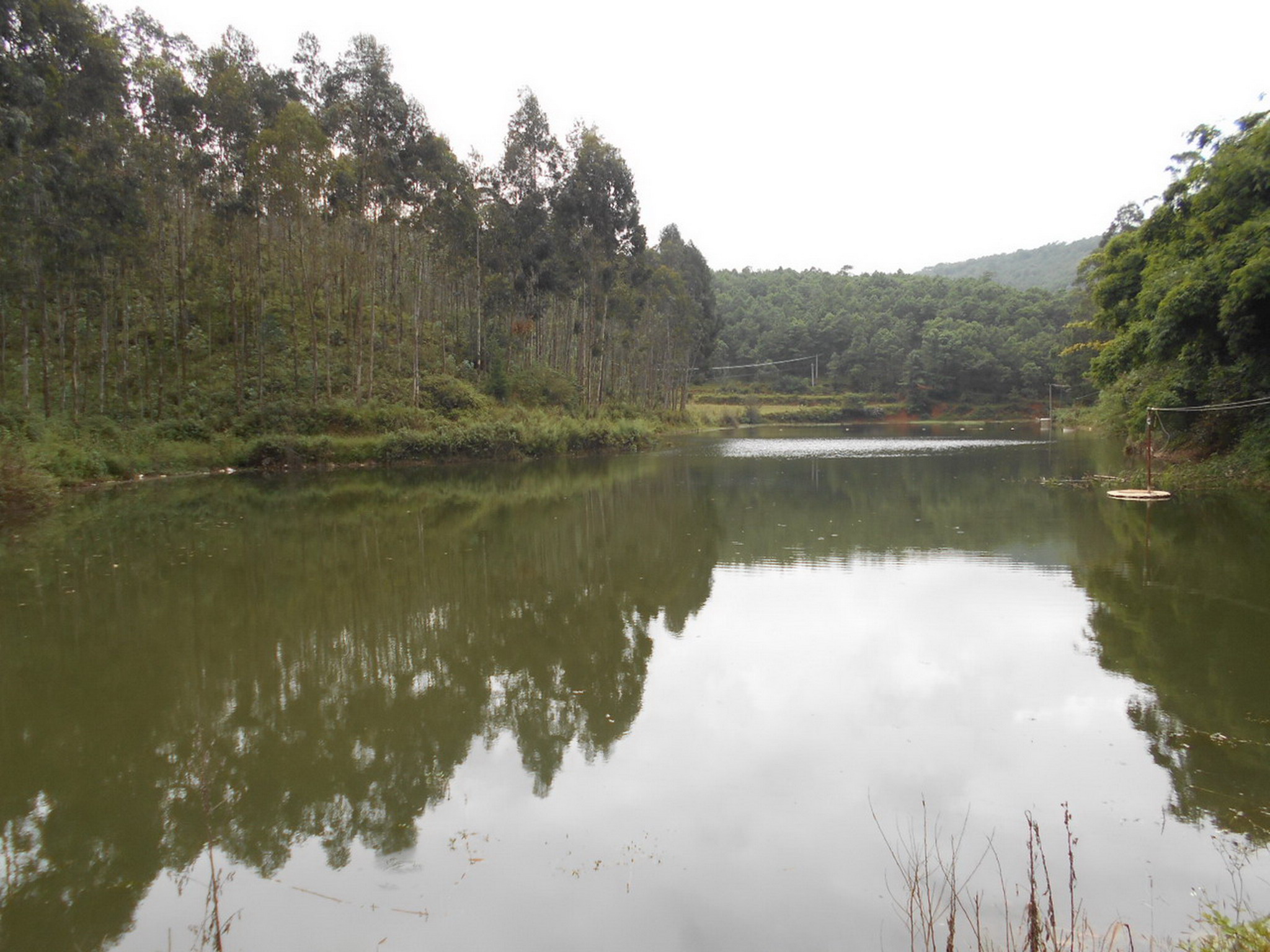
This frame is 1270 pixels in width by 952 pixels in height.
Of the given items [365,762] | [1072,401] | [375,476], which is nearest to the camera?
[365,762]

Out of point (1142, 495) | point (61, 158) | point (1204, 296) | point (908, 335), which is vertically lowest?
point (1142, 495)

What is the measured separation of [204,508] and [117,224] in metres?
9.50

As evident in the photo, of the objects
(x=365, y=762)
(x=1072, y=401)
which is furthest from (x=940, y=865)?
(x=1072, y=401)

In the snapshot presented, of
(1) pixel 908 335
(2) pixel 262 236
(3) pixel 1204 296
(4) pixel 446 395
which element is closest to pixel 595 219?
(4) pixel 446 395

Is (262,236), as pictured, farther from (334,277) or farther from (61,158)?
(61,158)

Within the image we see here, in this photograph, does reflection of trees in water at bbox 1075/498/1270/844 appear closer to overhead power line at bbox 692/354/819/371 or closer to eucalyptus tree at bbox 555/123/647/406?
eucalyptus tree at bbox 555/123/647/406

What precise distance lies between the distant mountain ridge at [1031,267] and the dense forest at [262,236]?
107956mm

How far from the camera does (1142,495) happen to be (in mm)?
16453

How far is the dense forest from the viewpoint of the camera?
64.9 ft

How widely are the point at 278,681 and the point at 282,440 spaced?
19.9 m

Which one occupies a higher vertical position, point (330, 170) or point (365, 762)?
point (330, 170)

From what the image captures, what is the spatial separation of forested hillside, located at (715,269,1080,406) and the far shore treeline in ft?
99.6

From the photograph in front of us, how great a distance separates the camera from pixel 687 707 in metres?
6.07

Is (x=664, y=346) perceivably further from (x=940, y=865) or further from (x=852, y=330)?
(x=940, y=865)
